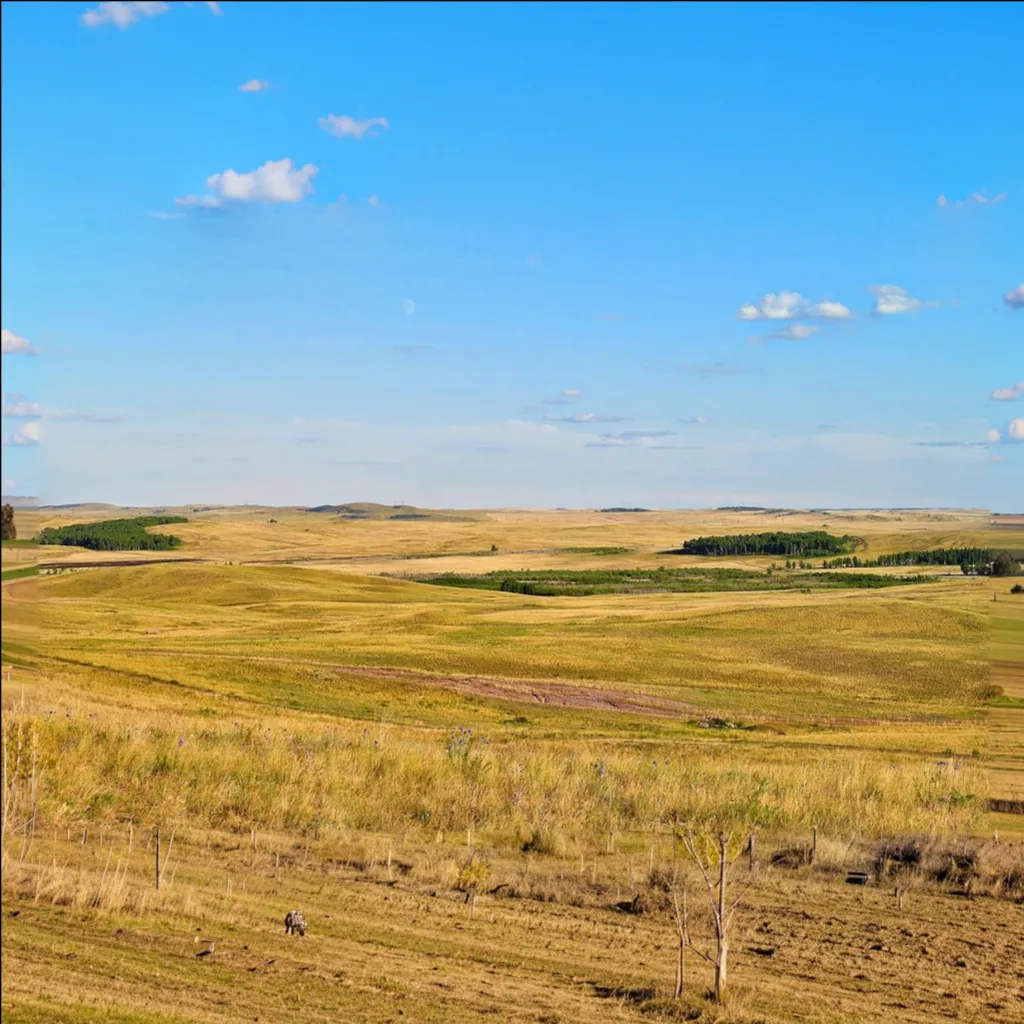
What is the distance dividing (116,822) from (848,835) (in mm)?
14878

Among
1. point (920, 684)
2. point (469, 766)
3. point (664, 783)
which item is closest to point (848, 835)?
point (664, 783)

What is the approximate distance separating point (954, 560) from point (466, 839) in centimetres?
12810

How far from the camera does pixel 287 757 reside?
27984 mm

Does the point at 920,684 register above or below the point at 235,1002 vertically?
below

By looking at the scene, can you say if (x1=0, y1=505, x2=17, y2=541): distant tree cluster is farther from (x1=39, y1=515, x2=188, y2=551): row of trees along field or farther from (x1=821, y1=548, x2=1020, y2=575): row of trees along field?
(x1=39, y1=515, x2=188, y2=551): row of trees along field

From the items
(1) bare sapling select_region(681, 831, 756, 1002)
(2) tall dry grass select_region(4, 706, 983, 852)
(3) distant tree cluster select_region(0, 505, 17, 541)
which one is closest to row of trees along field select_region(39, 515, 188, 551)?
(2) tall dry grass select_region(4, 706, 983, 852)

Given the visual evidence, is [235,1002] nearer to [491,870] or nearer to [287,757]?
[491,870]

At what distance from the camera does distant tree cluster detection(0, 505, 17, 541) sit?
3.62 metres

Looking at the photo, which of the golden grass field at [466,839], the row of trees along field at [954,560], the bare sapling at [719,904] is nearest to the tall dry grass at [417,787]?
the golden grass field at [466,839]

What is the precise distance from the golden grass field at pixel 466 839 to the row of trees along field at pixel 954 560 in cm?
2480

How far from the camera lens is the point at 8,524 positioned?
367cm

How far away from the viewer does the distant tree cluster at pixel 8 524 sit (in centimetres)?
362

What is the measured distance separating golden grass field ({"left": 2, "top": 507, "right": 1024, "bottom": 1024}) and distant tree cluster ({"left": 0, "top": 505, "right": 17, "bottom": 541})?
0.16 feet

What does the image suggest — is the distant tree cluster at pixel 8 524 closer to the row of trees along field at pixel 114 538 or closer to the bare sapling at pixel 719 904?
the bare sapling at pixel 719 904
